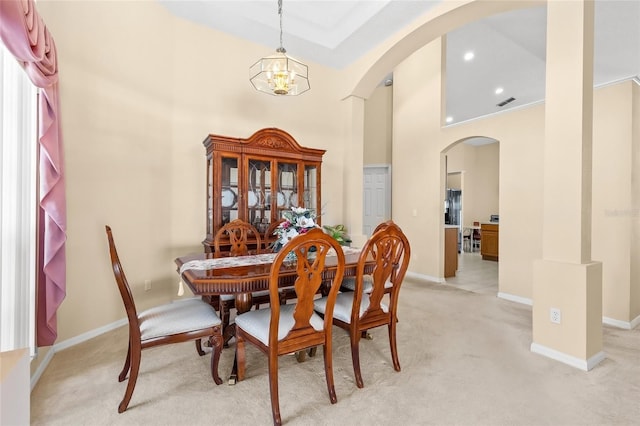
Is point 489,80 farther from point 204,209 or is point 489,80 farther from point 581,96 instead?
point 204,209

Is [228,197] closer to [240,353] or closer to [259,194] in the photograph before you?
[259,194]

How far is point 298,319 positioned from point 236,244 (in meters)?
1.44

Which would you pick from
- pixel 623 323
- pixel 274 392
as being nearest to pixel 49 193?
pixel 274 392

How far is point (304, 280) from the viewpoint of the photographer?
63.5 inches

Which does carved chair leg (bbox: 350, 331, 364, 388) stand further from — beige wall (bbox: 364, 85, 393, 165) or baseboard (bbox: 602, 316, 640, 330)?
beige wall (bbox: 364, 85, 393, 165)

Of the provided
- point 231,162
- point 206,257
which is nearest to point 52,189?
point 206,257

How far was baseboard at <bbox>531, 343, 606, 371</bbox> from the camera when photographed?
2.14 m

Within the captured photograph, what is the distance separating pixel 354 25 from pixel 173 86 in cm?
210

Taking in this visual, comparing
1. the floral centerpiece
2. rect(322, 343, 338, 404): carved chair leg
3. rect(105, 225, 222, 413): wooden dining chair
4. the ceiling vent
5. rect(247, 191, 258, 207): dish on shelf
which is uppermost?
the ceiling vent

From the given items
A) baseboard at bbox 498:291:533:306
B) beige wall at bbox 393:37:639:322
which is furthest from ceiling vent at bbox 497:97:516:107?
baseboard at bbox 498:291:533:306

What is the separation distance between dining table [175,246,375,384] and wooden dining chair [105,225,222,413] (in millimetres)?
191

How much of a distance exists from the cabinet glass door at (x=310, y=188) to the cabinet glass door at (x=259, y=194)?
0.47 metres

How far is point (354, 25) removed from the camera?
3.41 m

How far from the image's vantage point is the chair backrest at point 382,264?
1.84 m
